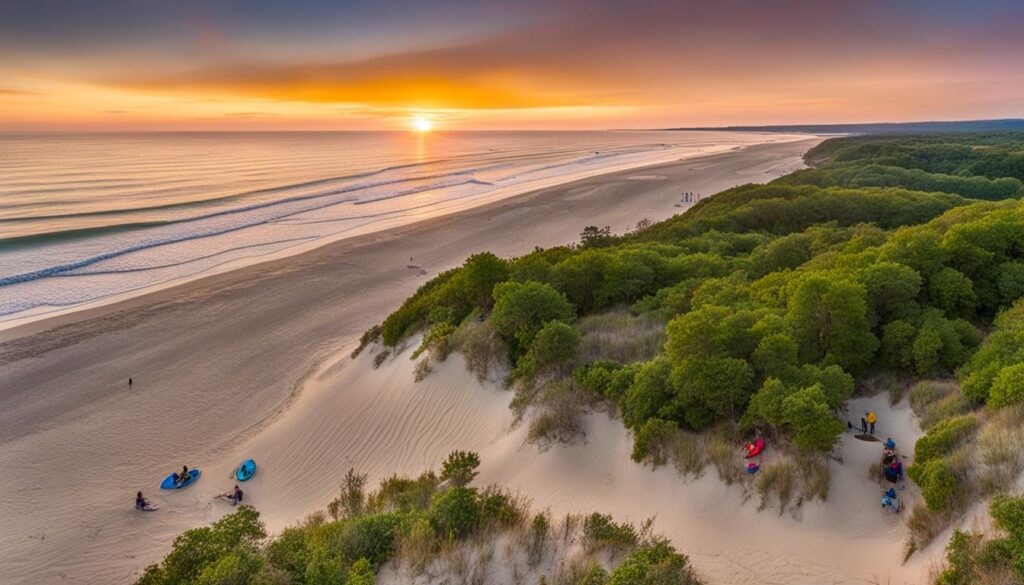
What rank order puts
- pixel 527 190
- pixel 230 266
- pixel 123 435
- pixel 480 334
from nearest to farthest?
pixel 480 334, pixel 123 435, pixel 230 266, pixel 527 190

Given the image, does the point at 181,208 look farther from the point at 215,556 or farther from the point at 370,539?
the point at 370,539

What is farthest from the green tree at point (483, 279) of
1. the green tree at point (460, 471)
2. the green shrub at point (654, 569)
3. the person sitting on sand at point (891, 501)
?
the person sitting on sand at point (891, 501)

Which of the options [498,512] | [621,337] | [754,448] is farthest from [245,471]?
[754,448]

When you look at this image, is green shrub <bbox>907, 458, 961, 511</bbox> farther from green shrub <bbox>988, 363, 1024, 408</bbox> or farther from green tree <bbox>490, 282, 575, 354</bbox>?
green tree <bbox>490, 282, 575, 354</bbox>


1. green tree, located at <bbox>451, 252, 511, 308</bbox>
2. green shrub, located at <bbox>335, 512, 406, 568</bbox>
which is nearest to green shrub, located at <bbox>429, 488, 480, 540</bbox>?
green shrub, located at <bbox>335, 512, 406, 568</bbox>

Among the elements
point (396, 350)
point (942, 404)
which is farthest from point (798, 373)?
point (396, 350)

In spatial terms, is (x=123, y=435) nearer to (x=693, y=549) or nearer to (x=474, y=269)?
(x=474, y=269)
